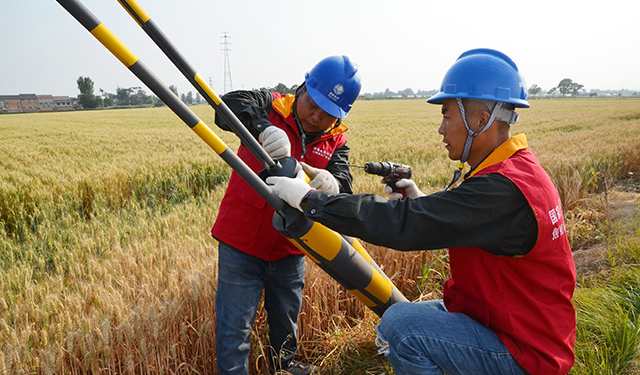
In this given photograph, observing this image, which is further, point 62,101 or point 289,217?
point 62,101

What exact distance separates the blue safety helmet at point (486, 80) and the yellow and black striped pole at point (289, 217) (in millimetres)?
1003

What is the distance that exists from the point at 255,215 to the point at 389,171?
3.45 ft

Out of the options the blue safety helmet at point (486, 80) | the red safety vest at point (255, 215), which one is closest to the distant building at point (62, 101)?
the red safety vest at point (255, 215)

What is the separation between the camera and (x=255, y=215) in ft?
7.89

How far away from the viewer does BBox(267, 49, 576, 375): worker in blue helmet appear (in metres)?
1.61

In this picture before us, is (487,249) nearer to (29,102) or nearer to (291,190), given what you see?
(291,190)

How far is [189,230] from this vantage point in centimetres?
467

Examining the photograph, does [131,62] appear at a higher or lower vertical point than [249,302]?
higher

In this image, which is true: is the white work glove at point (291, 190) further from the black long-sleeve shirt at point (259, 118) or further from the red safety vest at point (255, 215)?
the black long-sleeve shirt at point (259, 118)

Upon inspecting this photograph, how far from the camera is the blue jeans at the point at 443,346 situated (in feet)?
5.75

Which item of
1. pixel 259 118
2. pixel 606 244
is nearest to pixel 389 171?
pixel 259 118

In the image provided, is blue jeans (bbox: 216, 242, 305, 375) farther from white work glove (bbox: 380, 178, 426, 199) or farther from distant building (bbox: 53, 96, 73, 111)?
distant building (bbox: 53, 96, 73, 111)

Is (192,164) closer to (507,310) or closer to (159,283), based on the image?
(159,283)

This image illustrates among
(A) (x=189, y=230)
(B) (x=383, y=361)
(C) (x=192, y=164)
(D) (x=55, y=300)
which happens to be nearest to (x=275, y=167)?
(B) (x=383, y=361)
